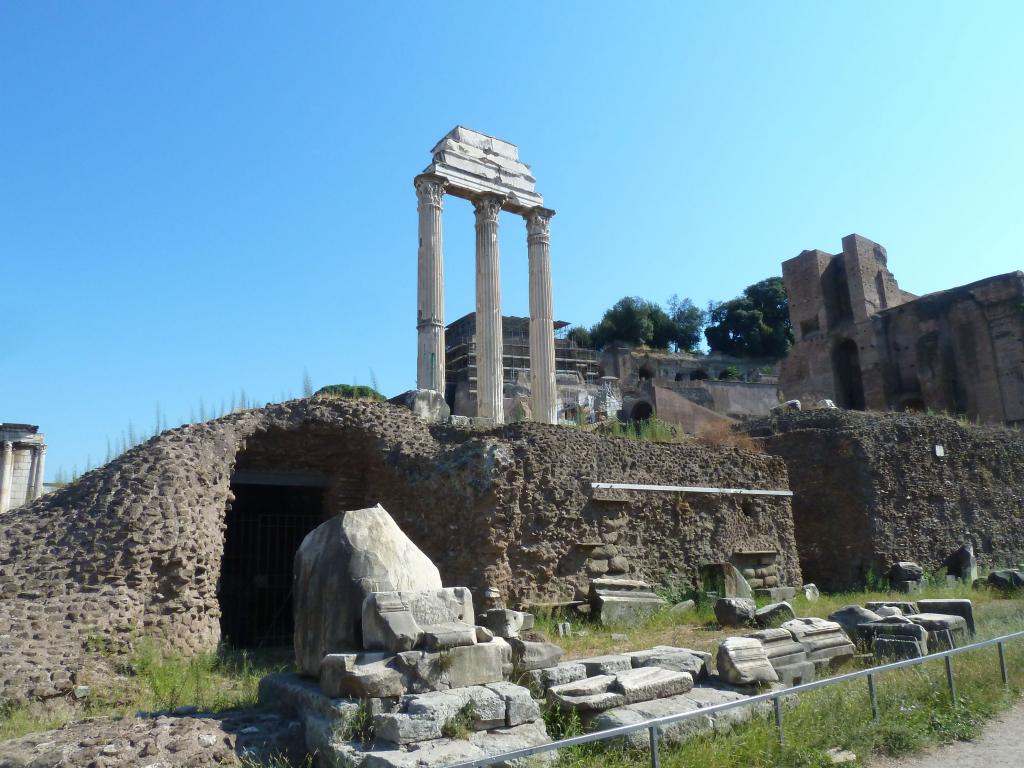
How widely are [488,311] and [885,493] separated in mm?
8678

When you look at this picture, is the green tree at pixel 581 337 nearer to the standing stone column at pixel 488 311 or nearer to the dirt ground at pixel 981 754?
the standing stone column at pixel 488 311

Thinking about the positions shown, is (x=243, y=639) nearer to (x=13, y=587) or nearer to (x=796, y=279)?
(x=13, y=587)

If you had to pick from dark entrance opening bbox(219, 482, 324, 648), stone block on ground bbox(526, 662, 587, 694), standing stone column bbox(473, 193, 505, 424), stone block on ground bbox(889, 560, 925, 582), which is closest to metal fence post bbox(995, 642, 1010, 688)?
stone block on ground bbox(526, 662, 587, 694)

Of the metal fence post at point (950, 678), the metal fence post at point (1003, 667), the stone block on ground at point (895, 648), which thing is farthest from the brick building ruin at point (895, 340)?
the metal fence post at point (950, 678)

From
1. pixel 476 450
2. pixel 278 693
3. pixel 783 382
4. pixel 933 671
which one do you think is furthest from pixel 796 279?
pixel 278 693

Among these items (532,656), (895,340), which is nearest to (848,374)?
(895,340)

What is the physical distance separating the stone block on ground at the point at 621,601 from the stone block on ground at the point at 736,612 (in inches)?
41.5

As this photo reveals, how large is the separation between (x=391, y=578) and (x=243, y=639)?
6.74 metres

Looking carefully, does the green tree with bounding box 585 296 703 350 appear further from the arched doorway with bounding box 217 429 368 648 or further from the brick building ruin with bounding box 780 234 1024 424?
the arched doorway with bounding box 217 429 368 648

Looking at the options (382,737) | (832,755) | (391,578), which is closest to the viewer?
(382,737)

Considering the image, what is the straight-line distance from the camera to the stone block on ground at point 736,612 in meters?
9.04

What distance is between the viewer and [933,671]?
5992 millimetres

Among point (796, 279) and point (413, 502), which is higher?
point (796, 279)

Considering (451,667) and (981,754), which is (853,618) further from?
(451,667)
